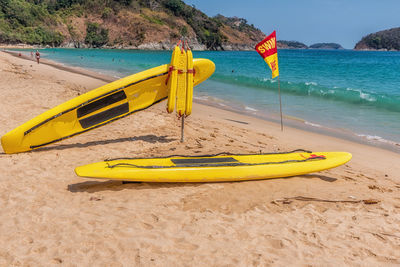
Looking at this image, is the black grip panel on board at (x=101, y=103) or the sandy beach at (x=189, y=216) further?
the black grip panel on board at (x=101, y=103)

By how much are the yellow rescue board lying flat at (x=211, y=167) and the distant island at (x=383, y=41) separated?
18696 cm

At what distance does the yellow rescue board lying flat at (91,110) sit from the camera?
600 cm

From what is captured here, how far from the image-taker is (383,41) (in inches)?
6329

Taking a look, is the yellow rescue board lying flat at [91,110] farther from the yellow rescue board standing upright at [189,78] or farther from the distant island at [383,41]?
the distant island at [383,41]

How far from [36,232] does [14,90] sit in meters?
9.67

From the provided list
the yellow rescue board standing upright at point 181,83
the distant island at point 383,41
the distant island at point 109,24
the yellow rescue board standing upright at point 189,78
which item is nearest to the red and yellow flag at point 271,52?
the yellow rescue board standing upright at point 189,78

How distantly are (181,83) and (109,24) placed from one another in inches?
4361

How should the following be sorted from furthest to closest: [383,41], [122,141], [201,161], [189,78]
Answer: [383,41], [122,141], [189,78], [201,161]

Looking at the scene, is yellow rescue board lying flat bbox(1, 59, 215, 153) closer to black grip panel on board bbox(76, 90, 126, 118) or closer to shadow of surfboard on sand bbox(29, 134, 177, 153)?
black grip panel on board bbox(76, 90, 126, 118)

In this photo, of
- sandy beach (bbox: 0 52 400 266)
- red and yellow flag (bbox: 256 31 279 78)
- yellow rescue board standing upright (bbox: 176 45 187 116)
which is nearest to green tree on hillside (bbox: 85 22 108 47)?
red and yellow flag (bbox: 256 31 279 78)

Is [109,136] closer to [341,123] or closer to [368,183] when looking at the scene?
[368,183]

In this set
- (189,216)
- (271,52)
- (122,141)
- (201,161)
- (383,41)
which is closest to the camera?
(189,216)

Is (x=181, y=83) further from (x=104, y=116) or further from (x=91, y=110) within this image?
(x=91, y=110)

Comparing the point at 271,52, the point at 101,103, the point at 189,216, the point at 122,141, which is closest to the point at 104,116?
the point at 101,103
